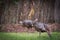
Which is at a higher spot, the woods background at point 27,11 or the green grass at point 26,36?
the woods background at point 27,11

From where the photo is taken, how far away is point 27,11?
4.30 m

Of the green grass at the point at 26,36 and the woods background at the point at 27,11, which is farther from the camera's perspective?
→ the woods background at the point at 27,11

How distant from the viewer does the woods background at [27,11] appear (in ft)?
13.9

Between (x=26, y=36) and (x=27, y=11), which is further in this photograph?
(x=27, y=11)

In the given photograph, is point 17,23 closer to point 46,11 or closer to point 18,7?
point 18,7

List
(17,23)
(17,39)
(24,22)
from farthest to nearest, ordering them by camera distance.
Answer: (17,23), (24,22), (17,39)

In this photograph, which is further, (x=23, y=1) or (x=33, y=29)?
(x=23, y=1)

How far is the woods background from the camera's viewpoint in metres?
4.25

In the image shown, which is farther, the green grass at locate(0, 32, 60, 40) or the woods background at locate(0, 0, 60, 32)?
the woods background at locate(0, 0, 60, 32)

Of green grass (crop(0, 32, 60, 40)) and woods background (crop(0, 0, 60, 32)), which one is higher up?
woods background (crop(0, 0, 60, 32))

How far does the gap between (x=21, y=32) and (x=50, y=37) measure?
0.55 meters

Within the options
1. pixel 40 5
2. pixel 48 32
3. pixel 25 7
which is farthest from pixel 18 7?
pixel 48 32

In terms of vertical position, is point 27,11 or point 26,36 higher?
point 27,11

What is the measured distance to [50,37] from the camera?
12.2 ft
